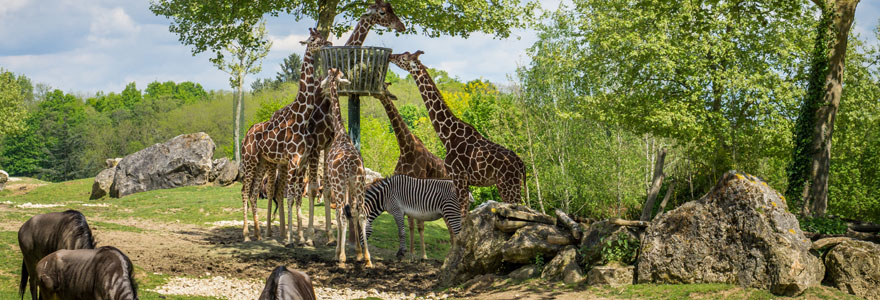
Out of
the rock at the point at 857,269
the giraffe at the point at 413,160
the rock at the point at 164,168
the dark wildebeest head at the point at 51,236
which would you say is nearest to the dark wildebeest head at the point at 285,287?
the dark wildebeest head at the point at 51,236

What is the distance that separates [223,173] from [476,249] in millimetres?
20578

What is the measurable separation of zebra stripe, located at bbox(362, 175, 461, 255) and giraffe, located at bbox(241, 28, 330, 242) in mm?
1737

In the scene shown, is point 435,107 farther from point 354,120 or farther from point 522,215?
point 522,215

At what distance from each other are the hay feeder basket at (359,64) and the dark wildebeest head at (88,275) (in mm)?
7423

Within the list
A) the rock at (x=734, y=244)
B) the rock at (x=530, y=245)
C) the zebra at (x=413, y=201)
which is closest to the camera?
the rock at (x=734, y=244)

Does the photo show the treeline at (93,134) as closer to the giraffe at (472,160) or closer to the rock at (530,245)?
the giraffe at (472,160)

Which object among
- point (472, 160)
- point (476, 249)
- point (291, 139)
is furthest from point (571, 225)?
point (291, 139)

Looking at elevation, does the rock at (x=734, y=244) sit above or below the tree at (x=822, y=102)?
below

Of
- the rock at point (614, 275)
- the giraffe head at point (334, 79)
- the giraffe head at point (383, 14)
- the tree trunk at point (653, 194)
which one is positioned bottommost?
the rock at point (614, 275)

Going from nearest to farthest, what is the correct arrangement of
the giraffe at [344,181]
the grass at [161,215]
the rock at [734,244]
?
the rock at [734,244]
the grass at [161,215]
the giraffe at [344,181]

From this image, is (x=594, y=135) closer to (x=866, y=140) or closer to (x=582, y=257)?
(x=866, y=140)

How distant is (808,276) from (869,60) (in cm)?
2035

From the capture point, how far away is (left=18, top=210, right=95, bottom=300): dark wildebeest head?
895cm

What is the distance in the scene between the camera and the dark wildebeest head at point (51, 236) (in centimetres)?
A: 895
